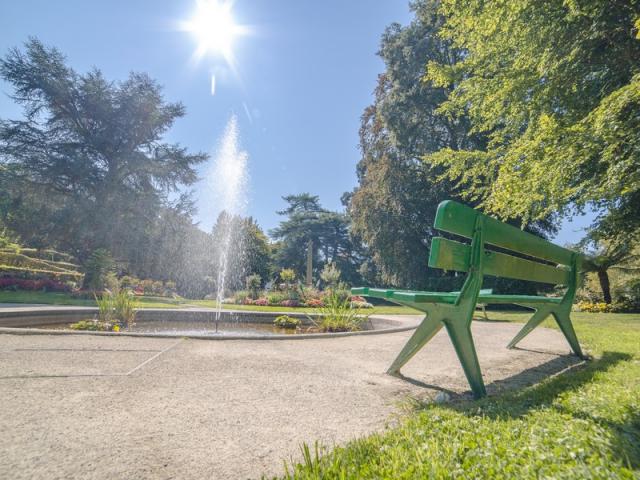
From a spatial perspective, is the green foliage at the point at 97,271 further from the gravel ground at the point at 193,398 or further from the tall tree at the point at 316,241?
the tall tree at the point at 316,241

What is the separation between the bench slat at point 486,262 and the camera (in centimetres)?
220

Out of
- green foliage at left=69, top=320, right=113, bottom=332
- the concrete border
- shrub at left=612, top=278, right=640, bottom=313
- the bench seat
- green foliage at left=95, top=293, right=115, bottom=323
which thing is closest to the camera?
the bench seat

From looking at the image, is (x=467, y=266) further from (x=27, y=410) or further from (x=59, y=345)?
(x=59, y=345)

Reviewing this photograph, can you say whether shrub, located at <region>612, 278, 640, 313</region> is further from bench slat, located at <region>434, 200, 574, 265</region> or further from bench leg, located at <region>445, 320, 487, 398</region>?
bench leg, located at <region>445, 320, 487, 398</region>

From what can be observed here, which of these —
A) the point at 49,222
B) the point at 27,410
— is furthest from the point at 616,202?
the point at 49,222

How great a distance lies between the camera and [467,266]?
246 centimetres

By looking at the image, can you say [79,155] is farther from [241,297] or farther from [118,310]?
[118,310]

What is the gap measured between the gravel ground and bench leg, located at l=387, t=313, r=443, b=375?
14 cm

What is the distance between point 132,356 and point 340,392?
2.21 metres

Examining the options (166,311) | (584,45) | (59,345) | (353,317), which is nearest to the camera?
(59,345)

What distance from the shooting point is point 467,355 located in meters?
2.40

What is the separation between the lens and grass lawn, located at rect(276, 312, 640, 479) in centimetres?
127

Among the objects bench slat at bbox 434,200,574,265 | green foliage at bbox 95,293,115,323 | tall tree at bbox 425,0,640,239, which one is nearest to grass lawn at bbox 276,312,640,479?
bench slat at bbox 434,200,574,265

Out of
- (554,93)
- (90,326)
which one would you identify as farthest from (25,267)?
(554,93)
